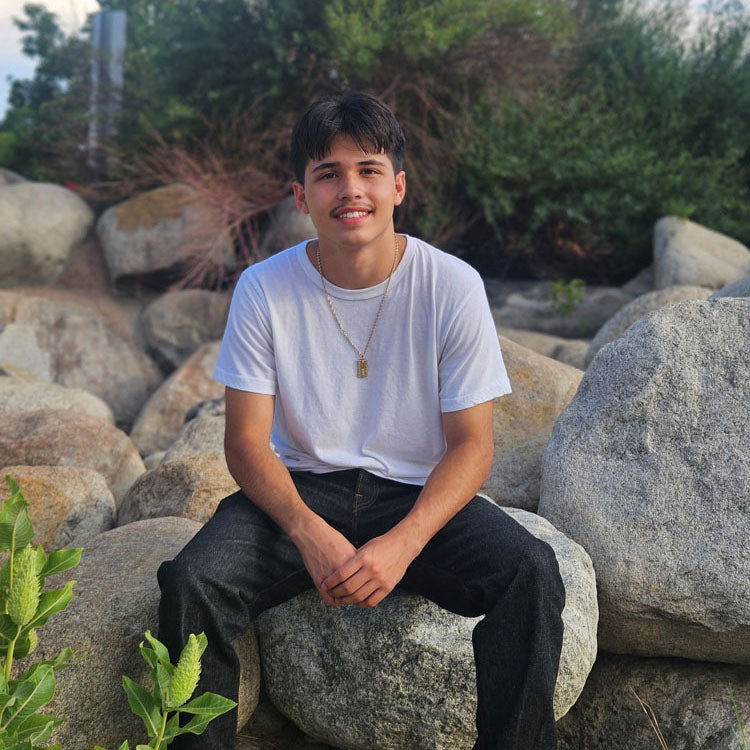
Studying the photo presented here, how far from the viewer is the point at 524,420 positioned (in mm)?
4176

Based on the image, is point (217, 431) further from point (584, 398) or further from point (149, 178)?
point (149, 178)

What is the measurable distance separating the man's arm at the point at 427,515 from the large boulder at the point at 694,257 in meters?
4.54

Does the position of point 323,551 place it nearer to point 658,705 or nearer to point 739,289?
point 658,705

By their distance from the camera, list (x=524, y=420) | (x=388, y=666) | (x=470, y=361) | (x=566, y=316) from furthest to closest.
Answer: (x=566, y=316)
(x=524, y=420)
(x=470, y=361)
(x=388, y=666)

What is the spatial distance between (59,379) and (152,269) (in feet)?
4.42

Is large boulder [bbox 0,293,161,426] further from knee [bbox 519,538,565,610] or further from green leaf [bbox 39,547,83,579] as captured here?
green leaf [bbox 39,547,83,579]

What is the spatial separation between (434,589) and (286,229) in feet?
19.2

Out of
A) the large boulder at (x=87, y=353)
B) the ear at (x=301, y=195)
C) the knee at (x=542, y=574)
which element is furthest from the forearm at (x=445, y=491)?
the large boulder at (x=87, y=353)

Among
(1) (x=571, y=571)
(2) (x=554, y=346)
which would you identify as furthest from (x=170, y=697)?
(2) (x=554, y=346)

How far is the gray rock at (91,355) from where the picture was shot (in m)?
7.90

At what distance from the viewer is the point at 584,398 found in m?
3.29

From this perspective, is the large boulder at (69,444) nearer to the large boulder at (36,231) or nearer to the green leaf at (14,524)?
the green leaf at (14,524)

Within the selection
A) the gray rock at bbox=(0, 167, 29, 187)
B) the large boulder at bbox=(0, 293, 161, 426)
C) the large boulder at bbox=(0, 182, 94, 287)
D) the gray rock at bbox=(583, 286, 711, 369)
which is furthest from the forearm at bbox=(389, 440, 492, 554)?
the gray rock at bbox=(0, 167, 29, 187)

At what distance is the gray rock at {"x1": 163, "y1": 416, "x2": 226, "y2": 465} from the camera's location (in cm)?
470
